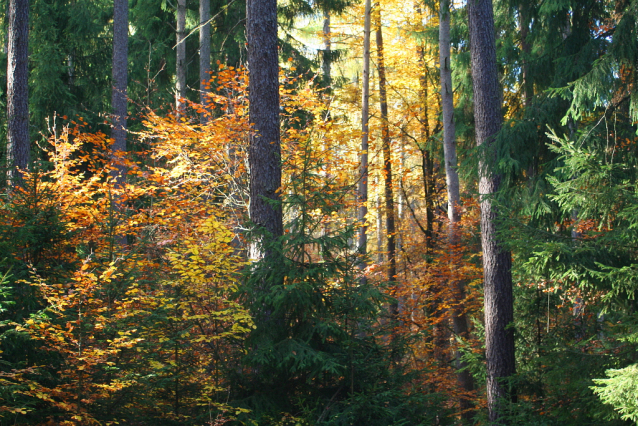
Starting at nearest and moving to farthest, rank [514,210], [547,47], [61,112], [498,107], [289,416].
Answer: [289,416] → [514,210] → [498,107] → [547,47] → [61,112]

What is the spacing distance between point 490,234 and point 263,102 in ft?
12.7

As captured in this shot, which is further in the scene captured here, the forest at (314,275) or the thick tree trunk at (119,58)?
the thick tree trunk at (119,58)

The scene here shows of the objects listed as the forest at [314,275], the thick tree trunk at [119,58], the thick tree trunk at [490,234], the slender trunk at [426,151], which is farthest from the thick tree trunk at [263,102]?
the slender trunk at [426,151]

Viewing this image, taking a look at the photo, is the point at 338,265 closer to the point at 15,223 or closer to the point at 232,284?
the point at 232,284

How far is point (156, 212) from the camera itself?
8.21 meters

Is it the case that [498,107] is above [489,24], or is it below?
below

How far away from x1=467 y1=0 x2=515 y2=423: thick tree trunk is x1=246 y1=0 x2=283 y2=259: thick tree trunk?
10.0ft

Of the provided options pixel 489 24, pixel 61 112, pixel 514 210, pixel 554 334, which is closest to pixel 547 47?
pixel 489 24

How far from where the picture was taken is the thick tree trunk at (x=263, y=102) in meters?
6.67

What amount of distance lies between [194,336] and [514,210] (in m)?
4.71

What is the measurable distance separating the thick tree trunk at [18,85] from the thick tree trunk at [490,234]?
820 cm

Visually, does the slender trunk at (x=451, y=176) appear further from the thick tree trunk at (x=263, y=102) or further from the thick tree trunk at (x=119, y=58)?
the thick tree trunk at (x=119, y=58)

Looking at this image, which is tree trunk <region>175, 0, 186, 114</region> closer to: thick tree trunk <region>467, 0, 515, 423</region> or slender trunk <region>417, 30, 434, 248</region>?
slender trunk <region>417, 30, 434, 248</region>

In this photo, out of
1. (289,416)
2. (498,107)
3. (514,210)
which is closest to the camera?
(289,416)
